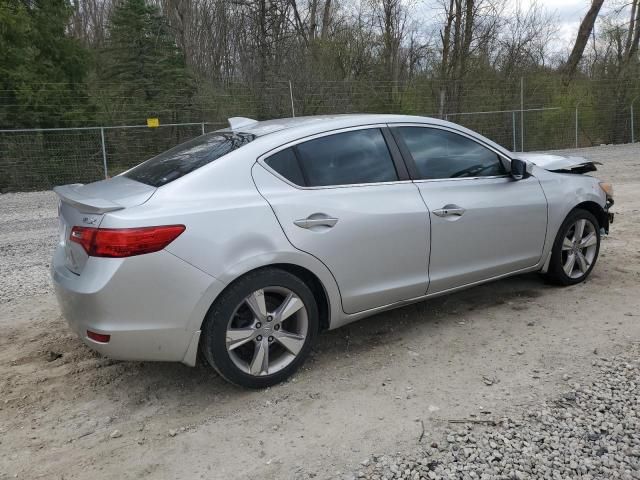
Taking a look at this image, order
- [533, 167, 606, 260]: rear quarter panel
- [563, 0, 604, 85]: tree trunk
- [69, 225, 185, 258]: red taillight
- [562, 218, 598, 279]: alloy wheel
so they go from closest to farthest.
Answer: [69, 225, 185, 258]: red taillight
[533, 167, 606, 260]: rear quarter panel
[562, 218, 598, 279]: alloy wheel
[563, 0, 604, 85]: tree trunk

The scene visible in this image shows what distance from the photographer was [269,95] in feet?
56.2

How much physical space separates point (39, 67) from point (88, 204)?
54.6ft

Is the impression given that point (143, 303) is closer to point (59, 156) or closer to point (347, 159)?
point (347, 159)

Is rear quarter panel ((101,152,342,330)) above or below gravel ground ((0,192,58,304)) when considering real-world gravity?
above

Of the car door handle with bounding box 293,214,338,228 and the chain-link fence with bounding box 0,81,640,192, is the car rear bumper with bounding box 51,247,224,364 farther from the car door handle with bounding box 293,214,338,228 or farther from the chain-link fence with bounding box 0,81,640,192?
the chain-link fence with bounding box 0,81,640,192

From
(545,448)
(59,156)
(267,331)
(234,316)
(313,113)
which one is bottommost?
(545,448)

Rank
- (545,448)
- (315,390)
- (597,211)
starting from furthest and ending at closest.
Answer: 1. (597,211)
2. (315,390)
3. (545,448)

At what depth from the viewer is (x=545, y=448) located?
2709mm

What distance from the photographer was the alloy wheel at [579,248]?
16.1 feet

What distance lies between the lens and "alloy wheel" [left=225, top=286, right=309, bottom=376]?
326cm

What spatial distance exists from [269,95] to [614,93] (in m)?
13.3

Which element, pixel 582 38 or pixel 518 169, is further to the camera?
pixel 582 38

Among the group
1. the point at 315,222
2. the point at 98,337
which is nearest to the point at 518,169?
the point at 315,222

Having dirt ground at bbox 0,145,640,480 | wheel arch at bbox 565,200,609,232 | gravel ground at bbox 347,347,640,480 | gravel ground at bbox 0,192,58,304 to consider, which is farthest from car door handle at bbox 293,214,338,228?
gravel ground at bbox 0,192,58,304
